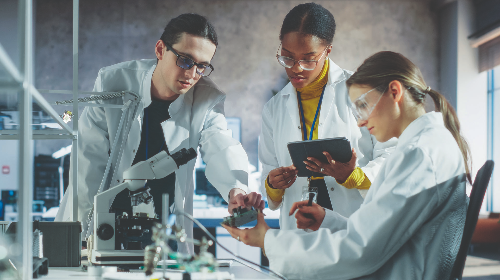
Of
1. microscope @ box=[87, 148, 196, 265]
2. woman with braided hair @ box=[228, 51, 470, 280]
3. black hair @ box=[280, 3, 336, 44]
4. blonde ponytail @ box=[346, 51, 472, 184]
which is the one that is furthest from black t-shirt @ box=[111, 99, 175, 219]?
blonde ponytail @ box=[346, 51, 472, 184]

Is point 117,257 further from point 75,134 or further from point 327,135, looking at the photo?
point 327,135

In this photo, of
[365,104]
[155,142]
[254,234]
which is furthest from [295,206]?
[155,142]

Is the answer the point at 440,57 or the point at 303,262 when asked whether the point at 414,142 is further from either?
the point at 440,57

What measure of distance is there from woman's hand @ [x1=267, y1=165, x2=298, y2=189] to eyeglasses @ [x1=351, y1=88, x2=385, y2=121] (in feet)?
1.50

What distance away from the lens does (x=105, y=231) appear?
3.88 feet

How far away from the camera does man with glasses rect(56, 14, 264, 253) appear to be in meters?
1.61

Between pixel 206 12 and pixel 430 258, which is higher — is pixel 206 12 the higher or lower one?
the higher one

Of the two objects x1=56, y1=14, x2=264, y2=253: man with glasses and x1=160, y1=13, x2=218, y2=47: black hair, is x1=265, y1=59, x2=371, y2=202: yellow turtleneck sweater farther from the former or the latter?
x1=160, y1=13, x2=218, y2=47: black hair

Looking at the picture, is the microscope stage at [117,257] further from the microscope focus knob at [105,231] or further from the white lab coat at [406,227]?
the white lab coat at [406,227]

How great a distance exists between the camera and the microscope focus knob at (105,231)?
1.18 metres

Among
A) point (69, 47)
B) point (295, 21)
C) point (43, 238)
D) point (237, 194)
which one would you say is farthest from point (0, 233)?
point (69, 47)

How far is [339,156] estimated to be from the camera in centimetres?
150

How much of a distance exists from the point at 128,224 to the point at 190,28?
0.77 meters

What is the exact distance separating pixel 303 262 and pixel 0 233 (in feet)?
2.87
